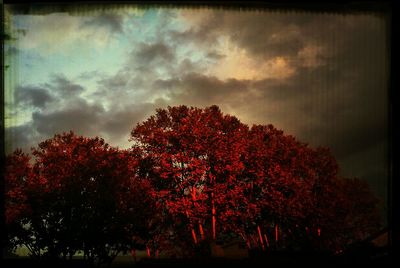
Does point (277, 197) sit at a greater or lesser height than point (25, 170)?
lesser

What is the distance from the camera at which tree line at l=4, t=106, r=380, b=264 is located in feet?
85.6

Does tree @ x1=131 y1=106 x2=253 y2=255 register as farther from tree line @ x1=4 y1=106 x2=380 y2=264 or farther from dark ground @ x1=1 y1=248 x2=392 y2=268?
dark ground @ x1=1 y1=248 x2=392 y2=268

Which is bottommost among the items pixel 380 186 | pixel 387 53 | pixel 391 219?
pixel 391 219

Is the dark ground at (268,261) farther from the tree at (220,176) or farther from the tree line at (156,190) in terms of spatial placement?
the tree at (220,176)

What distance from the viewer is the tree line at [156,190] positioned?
85.6 ft

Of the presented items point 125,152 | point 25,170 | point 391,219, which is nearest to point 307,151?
point 125,152

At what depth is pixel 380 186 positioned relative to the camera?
10.6 metres

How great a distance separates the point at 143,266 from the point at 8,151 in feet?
15.4

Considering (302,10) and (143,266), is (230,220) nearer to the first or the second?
(143,266)

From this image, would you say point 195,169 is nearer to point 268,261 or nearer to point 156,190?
point 156,190

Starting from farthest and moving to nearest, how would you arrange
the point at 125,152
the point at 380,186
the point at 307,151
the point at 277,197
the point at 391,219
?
1. the point at 307,151
2. the point at 277,197
3. the point at 125,152
4. the point at 380,186
5. the point at 391,219

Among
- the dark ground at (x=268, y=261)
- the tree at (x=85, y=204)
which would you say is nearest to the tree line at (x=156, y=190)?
the tree at (x=85, y=204)

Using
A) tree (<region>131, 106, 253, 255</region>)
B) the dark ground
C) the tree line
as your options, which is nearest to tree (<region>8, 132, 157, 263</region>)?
the tree line

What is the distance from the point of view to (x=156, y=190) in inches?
1149
